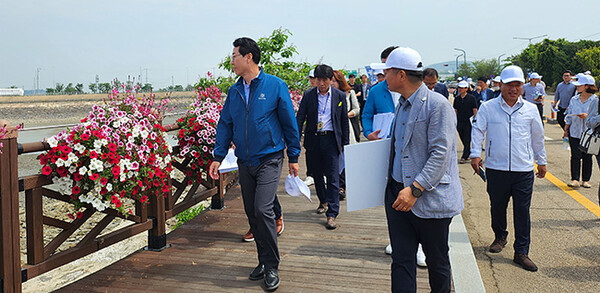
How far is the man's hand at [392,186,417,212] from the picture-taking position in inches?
107

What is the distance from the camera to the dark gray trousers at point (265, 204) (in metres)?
3.93

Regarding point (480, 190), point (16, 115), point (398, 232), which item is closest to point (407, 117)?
point (398, 232)

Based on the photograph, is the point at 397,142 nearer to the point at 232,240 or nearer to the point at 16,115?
the point at 232,240

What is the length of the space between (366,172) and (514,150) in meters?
2.13

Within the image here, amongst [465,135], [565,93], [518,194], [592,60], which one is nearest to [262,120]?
[518,194]

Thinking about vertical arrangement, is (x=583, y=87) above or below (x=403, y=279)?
above

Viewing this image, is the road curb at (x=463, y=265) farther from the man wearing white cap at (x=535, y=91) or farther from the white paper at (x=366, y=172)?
the man wearing white cap at (x=535, y=91)

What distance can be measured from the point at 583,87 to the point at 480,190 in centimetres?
234

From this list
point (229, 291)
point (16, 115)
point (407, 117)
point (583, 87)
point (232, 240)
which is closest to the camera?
point (407, 117)

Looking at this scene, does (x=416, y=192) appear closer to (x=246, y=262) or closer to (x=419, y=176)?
(x=419, y=176)

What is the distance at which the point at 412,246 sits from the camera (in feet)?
9.66

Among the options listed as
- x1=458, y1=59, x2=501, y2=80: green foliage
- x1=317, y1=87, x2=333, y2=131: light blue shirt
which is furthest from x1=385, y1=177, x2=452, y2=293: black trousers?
x1=458, y1=59, x2=501, y2=80: green foliage

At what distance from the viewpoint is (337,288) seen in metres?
3.86

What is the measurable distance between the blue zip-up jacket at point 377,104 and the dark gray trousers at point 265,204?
115cm
